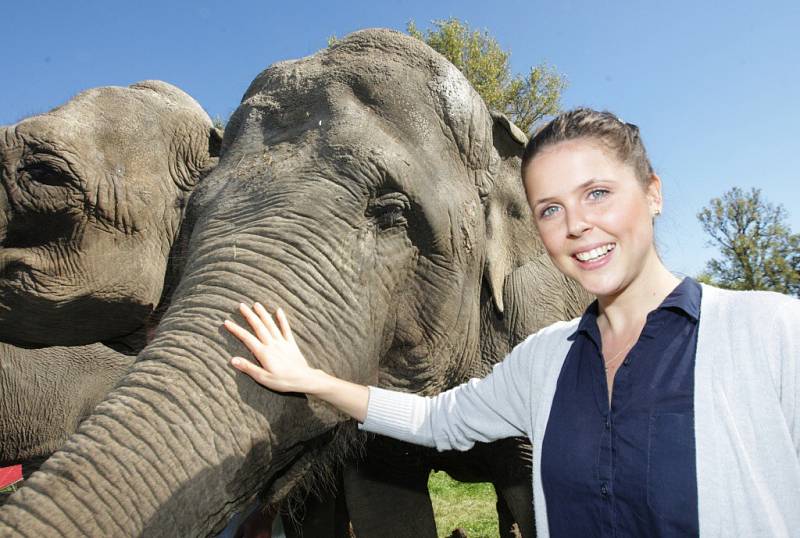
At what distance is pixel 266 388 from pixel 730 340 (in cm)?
121

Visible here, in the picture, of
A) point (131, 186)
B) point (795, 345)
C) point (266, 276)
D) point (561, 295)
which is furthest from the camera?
point (131, 186)

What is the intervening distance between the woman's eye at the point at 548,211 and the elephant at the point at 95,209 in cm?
305

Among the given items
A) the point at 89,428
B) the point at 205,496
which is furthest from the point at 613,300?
the point at 89,428

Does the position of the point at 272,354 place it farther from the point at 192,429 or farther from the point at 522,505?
the point at 522,505

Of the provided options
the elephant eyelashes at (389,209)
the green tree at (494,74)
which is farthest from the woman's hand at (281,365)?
the green tree at (494,74)

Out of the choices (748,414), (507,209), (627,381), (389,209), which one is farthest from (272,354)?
(507,209)

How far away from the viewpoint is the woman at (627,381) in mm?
1366

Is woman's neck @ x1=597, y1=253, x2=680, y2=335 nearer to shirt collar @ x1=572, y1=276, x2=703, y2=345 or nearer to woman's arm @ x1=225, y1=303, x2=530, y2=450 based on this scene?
shirt collar @ x1=572, y1=276, x2=703, y2=345

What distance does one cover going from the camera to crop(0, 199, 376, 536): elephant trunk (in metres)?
1.68

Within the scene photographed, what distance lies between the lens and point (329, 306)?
230 centimetres

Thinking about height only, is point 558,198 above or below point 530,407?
above

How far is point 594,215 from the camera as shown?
1.67m

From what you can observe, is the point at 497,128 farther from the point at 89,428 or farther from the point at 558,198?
the point at 89,428

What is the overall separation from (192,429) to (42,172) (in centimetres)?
297
